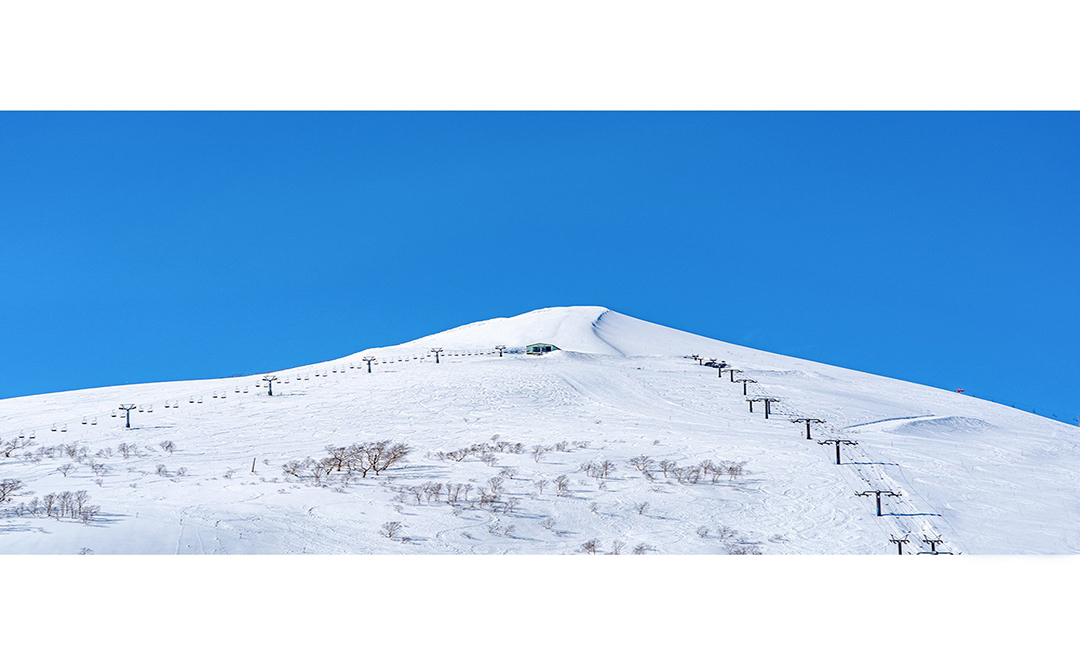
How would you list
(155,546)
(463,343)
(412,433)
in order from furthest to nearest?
(463,343), (412,433), (155,546)

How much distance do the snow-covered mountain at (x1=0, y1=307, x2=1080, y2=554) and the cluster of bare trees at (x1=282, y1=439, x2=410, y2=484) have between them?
125 millimetres

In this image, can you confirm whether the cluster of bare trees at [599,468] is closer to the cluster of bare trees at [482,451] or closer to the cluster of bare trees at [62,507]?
the cluster of bare trees at [482,451]

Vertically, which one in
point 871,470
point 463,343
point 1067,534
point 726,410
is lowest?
point 1067,534

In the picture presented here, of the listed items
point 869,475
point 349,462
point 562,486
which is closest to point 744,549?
point 562,486

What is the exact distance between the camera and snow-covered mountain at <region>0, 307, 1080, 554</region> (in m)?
12.9

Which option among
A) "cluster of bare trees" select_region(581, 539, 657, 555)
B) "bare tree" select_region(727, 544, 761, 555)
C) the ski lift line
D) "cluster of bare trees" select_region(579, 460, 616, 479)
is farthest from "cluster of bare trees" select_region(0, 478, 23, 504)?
the ski lift line

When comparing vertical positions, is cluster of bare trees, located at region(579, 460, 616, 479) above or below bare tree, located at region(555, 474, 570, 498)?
above

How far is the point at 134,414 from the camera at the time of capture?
26156 mm

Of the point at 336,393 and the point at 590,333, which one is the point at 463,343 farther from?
the point at 336,393

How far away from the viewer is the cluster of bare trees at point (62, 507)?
12836mm

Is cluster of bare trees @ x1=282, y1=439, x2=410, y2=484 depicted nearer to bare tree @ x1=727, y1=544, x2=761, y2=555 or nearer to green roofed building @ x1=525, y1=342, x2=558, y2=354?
bare tree @ x1=727, y1=544, x2=761, y2=555

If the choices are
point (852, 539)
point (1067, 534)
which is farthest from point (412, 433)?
point (1067, 534)

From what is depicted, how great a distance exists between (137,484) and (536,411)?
1197cm

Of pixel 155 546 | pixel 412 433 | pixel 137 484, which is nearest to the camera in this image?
pixel 155 546
